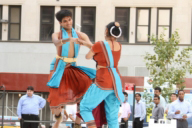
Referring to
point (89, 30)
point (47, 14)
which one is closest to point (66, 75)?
point (89, 30)

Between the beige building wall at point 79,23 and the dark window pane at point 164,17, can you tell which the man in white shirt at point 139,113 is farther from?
the dark window pane at point 164,17

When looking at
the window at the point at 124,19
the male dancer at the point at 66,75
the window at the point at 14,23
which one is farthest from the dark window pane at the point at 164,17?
the male dancer at the point at 66,75

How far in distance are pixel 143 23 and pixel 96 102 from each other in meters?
14.5

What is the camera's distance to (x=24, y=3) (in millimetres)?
20688

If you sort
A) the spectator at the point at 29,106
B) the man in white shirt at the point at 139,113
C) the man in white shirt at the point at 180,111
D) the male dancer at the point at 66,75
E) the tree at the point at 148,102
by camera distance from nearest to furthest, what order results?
1. the male dancer at the point at 66,75
2. the man in white shirt at the point at 180,111
3. the spectator at the point at 29,106
4. the man in white shirt at the point at 139,113
5. the tree at the point at 148,102

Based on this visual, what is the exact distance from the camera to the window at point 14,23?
21016 millimetres

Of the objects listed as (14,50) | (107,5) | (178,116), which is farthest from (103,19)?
(178,116)

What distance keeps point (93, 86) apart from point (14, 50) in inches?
592

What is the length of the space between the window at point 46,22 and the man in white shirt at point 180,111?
1083cm

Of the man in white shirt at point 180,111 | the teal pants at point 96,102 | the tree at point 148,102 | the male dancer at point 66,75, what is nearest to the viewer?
the teal pants at point 96,102

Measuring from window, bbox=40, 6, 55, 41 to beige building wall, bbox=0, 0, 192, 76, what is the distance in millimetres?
219

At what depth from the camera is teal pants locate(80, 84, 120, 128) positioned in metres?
6.19

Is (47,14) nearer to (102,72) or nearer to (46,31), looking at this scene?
A: (46,31)

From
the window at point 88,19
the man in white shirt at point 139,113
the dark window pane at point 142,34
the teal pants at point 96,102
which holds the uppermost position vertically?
the window at point 88,19
